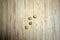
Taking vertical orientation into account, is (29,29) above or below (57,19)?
below

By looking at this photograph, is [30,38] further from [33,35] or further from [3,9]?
[3,9]

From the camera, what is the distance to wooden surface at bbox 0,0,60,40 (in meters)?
2.38

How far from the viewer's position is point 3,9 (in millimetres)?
2383

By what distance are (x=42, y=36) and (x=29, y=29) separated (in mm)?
345

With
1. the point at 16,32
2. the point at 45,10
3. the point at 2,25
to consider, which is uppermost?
the point at 45,10

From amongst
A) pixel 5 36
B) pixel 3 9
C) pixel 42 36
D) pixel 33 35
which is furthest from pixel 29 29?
pixel 3 9

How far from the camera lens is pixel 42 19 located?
243 centimetres

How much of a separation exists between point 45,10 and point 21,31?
750mm

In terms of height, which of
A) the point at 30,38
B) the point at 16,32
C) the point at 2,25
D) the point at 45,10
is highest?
the point at 45,10

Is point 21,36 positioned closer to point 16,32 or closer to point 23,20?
point 16,32

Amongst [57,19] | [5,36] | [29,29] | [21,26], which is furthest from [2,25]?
[57,19]

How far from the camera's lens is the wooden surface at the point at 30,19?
2.38 metres

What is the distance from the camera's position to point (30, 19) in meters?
2.41

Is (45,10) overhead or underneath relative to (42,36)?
overhead
